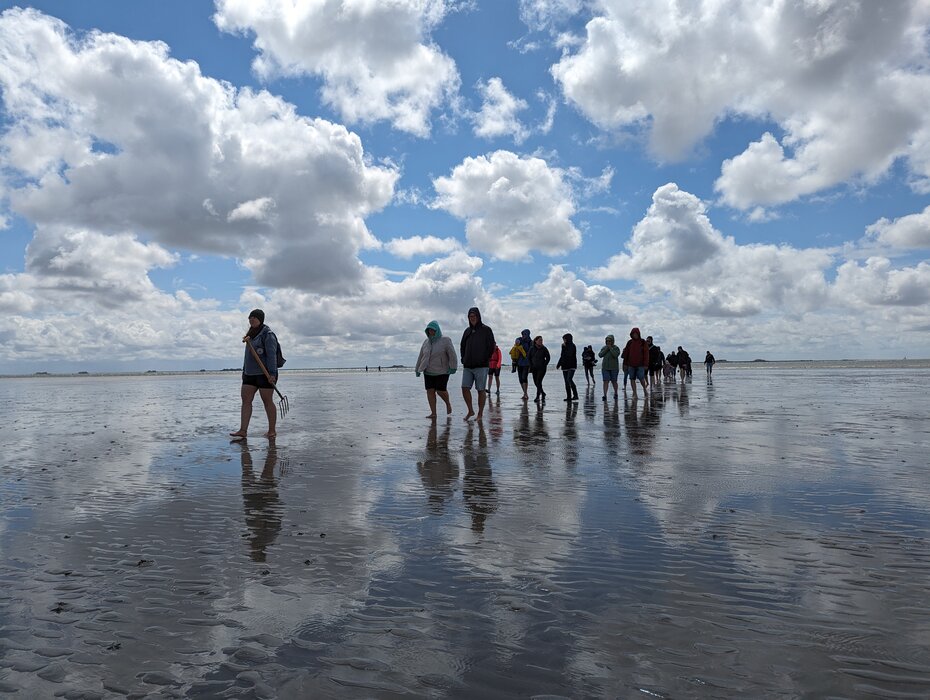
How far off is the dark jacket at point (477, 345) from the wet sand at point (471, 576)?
18.2 ft

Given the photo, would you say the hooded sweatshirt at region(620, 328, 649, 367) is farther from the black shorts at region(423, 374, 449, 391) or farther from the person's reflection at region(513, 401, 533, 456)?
the black shorts at region(423, 374, 449, 391)

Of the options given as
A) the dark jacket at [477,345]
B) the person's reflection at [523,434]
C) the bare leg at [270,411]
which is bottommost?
the person's reflection at [523,434]

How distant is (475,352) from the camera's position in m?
13.5

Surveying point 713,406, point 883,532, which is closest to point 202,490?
point 883,532

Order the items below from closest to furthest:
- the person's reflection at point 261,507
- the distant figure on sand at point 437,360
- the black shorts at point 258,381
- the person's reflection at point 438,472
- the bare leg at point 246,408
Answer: the person's reflection at point 261,507 → the person's reflection at point 438,472 → the bare leg at point 246,408 → the black shorts at point 258,381 → the distant figure on sand at point 437,360

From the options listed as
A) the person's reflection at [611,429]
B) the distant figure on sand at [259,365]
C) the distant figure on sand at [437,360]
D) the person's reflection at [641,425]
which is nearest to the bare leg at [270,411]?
the distant figure on sand at [259,365]

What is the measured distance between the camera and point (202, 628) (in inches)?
117

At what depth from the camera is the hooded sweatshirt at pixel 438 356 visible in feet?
43.3

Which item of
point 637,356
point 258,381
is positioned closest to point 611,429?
point 258,381

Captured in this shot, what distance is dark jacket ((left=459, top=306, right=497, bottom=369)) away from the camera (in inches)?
533

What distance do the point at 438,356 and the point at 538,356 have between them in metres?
6.35

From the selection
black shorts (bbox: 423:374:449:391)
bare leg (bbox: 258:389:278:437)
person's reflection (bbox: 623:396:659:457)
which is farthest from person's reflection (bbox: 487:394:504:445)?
bare leg (bbox: 258:389:278:437)

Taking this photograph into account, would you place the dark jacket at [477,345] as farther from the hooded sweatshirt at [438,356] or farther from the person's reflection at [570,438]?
the person's reflection at [570,438]

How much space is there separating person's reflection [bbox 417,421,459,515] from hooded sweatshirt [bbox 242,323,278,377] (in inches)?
131
